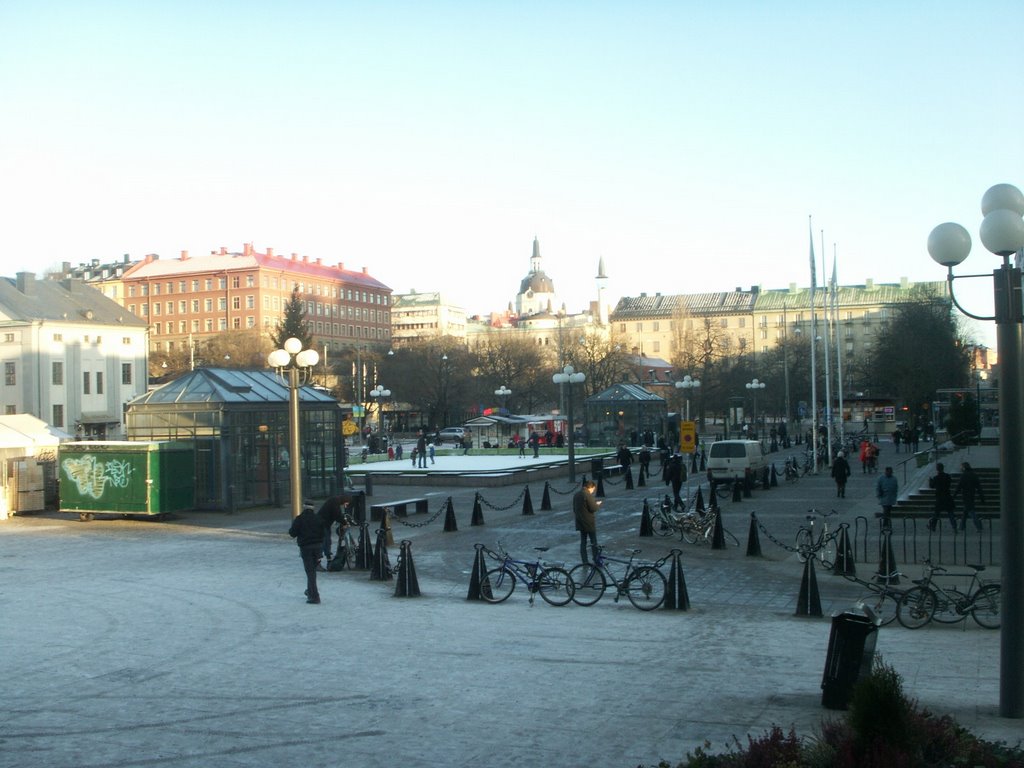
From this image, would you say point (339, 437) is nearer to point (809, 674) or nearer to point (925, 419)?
point (809, 674)

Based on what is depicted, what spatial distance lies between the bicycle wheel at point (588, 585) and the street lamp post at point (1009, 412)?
6.83m

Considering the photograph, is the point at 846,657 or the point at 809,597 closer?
the point at 846,657

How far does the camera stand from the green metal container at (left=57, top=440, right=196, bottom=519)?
27375 millimetres

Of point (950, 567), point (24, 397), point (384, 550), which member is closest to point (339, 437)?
point (384, 550)

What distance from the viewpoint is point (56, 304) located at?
7412 cm

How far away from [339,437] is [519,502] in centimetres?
622

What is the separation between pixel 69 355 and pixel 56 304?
179 inches

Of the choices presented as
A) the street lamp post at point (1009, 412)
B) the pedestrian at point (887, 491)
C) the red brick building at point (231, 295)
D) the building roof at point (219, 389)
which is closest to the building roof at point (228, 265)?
the red brick building at point (231, 295)

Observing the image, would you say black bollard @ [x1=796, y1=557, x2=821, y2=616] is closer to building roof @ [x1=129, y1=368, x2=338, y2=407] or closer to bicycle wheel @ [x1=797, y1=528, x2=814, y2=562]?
bicycle wheel @ [x1=797, y1=528, x2=814, y2=562]

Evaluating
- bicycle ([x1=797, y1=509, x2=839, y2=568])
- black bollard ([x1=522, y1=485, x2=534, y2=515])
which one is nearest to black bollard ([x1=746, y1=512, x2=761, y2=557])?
bicycle ([x1=797, y1=509, x2=839, y2=568])

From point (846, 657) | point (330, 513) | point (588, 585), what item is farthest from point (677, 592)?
point (330, 513)

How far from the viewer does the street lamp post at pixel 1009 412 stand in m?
8.64

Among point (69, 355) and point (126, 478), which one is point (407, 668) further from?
point (69, 355)

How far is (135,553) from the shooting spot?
21.4 metres
